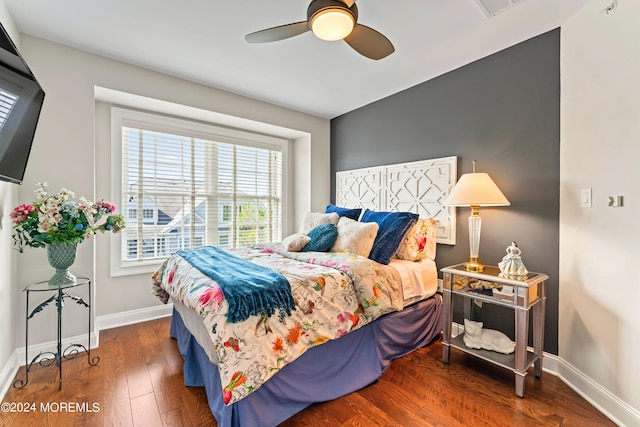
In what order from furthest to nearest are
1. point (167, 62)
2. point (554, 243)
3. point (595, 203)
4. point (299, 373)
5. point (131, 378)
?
point (167, 62), point (554, 243), point (131, 378), point (595, 203), point (299, 373)

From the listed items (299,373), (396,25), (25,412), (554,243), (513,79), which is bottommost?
(25,412)

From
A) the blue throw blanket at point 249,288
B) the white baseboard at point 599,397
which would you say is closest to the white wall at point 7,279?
the blue throw blanket at point 249,288

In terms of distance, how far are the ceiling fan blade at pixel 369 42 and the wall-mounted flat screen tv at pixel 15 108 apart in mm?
1769

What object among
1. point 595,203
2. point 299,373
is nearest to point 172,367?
point 299,373

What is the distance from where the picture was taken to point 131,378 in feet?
6.63

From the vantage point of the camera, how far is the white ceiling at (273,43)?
195 centimetres

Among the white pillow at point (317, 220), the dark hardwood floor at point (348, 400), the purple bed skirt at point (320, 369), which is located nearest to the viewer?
the purple bed skirt at point (320, 369)

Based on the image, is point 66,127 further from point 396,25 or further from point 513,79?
point 513,79

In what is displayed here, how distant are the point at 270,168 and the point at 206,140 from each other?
1009mm

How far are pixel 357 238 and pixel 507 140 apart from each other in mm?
1574

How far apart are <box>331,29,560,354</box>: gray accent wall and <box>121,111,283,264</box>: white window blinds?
217 centimetres

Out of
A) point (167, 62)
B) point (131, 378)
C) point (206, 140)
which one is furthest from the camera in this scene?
point (206, 140)

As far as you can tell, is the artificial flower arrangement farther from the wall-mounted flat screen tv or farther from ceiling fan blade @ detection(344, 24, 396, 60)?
ceiling fan blade @ detection(344, 24, 396, 60)

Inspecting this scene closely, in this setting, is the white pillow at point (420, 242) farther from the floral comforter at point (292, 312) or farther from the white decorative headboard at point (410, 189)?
the floral comforter at point (292, 312)
